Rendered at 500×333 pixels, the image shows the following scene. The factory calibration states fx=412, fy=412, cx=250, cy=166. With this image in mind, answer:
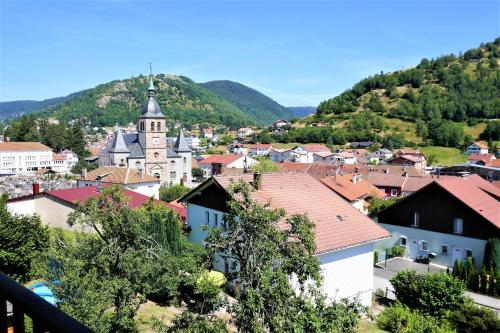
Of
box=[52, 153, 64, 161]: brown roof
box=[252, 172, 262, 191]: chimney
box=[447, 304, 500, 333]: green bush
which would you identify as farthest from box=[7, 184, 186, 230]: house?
box=[52, 153, 64, 161]: brown roof

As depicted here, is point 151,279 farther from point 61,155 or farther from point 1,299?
point 61,155

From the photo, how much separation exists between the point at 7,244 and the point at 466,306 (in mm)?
21309

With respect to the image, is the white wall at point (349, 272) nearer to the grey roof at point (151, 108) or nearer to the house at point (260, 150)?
the grey roof at point (151, 108)

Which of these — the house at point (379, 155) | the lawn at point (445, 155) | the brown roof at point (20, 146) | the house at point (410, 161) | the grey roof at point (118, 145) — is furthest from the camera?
the house at point (379, 155)

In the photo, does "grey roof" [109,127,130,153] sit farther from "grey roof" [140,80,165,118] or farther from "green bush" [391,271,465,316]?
"green bush" [391,271,465,316]

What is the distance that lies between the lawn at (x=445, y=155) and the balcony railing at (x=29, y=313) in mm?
121029

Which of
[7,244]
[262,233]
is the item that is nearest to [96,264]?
[262,233]

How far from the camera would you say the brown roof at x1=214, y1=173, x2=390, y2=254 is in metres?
20.8

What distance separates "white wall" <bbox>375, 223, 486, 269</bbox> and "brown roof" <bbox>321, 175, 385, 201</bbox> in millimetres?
8934

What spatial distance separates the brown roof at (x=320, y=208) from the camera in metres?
20.8

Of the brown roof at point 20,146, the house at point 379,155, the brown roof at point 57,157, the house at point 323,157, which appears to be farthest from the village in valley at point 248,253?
the house at point 379,155

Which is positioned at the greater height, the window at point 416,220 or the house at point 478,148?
the house at point 478,148

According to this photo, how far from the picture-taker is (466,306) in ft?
62.5

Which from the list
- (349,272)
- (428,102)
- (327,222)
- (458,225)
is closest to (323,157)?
(428,102)
